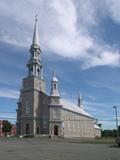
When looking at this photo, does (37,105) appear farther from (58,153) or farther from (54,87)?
(58,153)

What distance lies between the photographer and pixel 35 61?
318 ft

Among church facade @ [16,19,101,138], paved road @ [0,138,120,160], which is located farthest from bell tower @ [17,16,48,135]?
paved road @ [0,138,120,160]

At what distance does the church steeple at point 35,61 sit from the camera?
319 feet

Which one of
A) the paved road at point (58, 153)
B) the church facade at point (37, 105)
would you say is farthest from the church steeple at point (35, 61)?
the paved road at point (58, 153)

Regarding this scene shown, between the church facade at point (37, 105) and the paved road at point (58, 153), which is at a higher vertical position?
the church facade at point (37, 105)

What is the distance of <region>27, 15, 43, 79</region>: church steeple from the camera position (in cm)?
9712

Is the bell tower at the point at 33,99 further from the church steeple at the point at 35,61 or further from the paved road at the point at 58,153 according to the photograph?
the paved road at the point at 58,153

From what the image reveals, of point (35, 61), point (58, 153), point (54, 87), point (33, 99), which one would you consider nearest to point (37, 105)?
point (33, 99)

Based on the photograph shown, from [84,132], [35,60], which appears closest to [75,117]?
[84,132]

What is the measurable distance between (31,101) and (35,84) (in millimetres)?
5312

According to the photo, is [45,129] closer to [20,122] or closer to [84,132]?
[20,122]

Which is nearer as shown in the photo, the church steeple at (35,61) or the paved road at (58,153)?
the paved road at (58,153)

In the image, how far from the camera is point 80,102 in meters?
152

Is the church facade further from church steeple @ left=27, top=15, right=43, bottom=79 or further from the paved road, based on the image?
the paved road
